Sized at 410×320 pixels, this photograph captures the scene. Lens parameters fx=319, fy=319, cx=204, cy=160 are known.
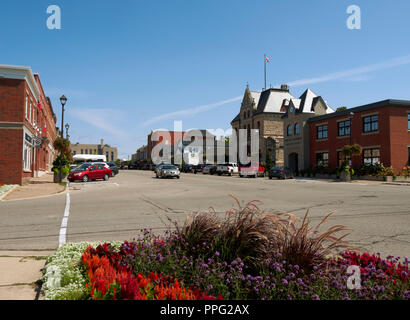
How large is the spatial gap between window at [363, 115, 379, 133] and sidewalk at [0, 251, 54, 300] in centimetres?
3566

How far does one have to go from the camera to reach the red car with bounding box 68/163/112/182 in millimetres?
29394

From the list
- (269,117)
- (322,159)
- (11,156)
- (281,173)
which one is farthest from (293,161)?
(11,156)

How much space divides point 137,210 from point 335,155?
1334 inches

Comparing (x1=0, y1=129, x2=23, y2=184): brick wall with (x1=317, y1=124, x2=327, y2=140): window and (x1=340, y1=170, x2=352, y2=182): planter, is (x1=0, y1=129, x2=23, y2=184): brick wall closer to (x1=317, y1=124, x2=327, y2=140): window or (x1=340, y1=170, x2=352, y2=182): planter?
(x1=340, y1=170, x2=352, y2=182): planter

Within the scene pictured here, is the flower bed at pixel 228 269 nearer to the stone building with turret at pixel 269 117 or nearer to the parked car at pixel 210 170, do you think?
the parked car at pixel 210 170

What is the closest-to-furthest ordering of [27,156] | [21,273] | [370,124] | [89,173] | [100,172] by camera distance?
[21,273] → [27,156] → [89,173] → [100,172] → [370,124]

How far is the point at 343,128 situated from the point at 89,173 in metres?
29.6

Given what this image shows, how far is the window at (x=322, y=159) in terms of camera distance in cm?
4141

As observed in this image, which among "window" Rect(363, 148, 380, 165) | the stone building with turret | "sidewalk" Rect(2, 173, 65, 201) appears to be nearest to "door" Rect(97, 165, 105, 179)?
"sidewalk" Rect(2, 173, 65, 201)

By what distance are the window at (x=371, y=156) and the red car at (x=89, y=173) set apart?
91.5 ft

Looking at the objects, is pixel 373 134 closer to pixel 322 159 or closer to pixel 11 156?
A: pixel 322 159

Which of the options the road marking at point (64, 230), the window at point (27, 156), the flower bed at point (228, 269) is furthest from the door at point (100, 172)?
the flower bed at point (228, 269)

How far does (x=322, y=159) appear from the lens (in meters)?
42.4
